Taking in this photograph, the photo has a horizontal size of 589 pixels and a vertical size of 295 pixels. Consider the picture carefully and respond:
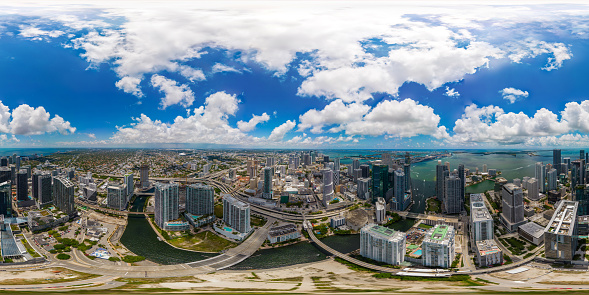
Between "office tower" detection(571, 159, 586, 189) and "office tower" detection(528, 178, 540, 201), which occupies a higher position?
"office tower" detection(571, 159, 586, 189)

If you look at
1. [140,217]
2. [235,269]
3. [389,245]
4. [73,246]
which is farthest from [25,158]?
[389,245]

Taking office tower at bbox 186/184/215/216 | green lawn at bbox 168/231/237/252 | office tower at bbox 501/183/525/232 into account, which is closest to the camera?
green lawn at bbox 168/231/237/252

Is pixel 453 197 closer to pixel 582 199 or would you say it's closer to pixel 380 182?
pixel 380 182

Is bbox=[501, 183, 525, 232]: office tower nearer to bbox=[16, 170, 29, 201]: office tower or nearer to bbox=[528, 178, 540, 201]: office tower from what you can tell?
bbox=[528, 178, 540, 201]: office tower

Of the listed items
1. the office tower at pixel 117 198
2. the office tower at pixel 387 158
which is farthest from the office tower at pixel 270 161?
the office tower at pixel 117 198

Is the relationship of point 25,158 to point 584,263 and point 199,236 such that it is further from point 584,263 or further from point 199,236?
point 584,263

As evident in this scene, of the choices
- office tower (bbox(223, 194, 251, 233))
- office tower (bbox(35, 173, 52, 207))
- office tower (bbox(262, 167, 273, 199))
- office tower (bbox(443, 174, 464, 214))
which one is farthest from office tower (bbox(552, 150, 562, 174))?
office tower (bbox(35, 173, 52, 207))

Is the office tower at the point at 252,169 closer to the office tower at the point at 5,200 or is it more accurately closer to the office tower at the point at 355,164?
the office tower at the point at 355,164
